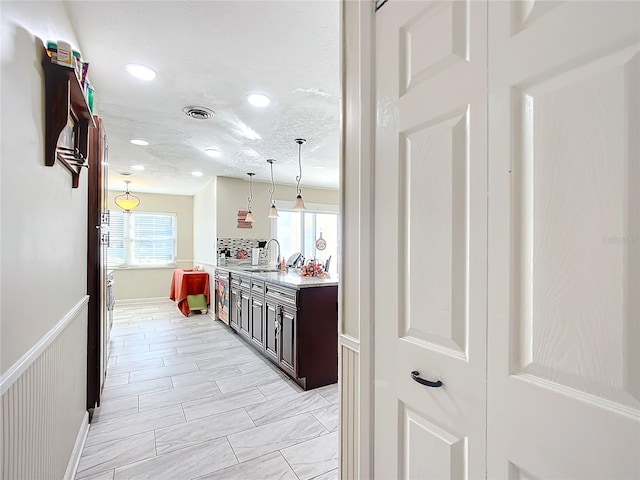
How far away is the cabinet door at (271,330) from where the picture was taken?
3346mm

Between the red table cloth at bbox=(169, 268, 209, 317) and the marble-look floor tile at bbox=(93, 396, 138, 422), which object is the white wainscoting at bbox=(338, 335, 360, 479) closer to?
the marble-look floor tile at bbox=(93, 396, 138, 422)

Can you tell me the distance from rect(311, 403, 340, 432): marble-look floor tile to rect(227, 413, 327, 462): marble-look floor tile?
42 millimetres

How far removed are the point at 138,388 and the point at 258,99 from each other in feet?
9.14

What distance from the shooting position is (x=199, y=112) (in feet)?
9.40

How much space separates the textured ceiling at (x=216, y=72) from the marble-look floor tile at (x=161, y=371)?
2503 mm

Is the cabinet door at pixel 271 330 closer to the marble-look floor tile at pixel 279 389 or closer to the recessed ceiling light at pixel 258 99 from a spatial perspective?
the marble-look floor tile at pixel 279 389

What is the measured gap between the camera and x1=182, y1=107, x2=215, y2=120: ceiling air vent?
2801 millimetres

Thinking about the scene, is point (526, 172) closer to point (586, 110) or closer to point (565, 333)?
point (586, 110)

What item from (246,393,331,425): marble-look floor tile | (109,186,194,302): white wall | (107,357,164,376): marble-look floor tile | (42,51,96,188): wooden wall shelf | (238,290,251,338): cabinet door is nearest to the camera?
(42,51,96,188): wooden wall shelf

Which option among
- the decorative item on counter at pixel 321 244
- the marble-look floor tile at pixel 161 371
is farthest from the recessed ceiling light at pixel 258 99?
the decorative item on counter at pixel 321 244

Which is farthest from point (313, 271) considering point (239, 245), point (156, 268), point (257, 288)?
point (156, 268)

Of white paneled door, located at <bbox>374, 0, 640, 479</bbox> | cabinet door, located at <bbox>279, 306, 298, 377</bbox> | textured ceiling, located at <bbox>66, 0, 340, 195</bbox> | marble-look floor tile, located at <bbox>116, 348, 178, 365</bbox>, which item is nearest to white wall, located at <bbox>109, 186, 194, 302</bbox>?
textured ceiling, located at <bbox>66, 0, 340, 195</bbox>

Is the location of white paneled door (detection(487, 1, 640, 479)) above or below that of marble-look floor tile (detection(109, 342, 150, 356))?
above

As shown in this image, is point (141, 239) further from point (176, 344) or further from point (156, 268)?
point (176, 344)
